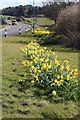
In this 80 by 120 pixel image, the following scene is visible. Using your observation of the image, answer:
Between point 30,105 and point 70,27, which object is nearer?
point 30,105

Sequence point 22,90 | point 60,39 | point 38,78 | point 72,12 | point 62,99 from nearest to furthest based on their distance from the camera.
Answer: point 62,99 → point 22,90 → point 38,78 → point 72,12 → point 60,39

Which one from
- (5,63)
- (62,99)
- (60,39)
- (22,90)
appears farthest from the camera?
(60,39)

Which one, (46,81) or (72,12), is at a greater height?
(72,12)

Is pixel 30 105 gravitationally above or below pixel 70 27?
below

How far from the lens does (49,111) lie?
15.5 ft

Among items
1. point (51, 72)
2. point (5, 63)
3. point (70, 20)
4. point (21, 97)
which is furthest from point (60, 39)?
point (21, 97)

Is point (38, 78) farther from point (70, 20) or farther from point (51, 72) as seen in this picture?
point (70, 20)

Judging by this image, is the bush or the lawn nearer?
the lawn

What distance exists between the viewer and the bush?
16.0 meters

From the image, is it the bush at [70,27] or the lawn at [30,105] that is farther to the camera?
the bush at [70,27]

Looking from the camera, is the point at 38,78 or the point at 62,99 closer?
the point at 62,99

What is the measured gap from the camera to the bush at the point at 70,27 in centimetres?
1597

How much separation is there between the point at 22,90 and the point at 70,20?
41.0 feet

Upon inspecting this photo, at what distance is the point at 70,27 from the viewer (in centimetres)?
1791
